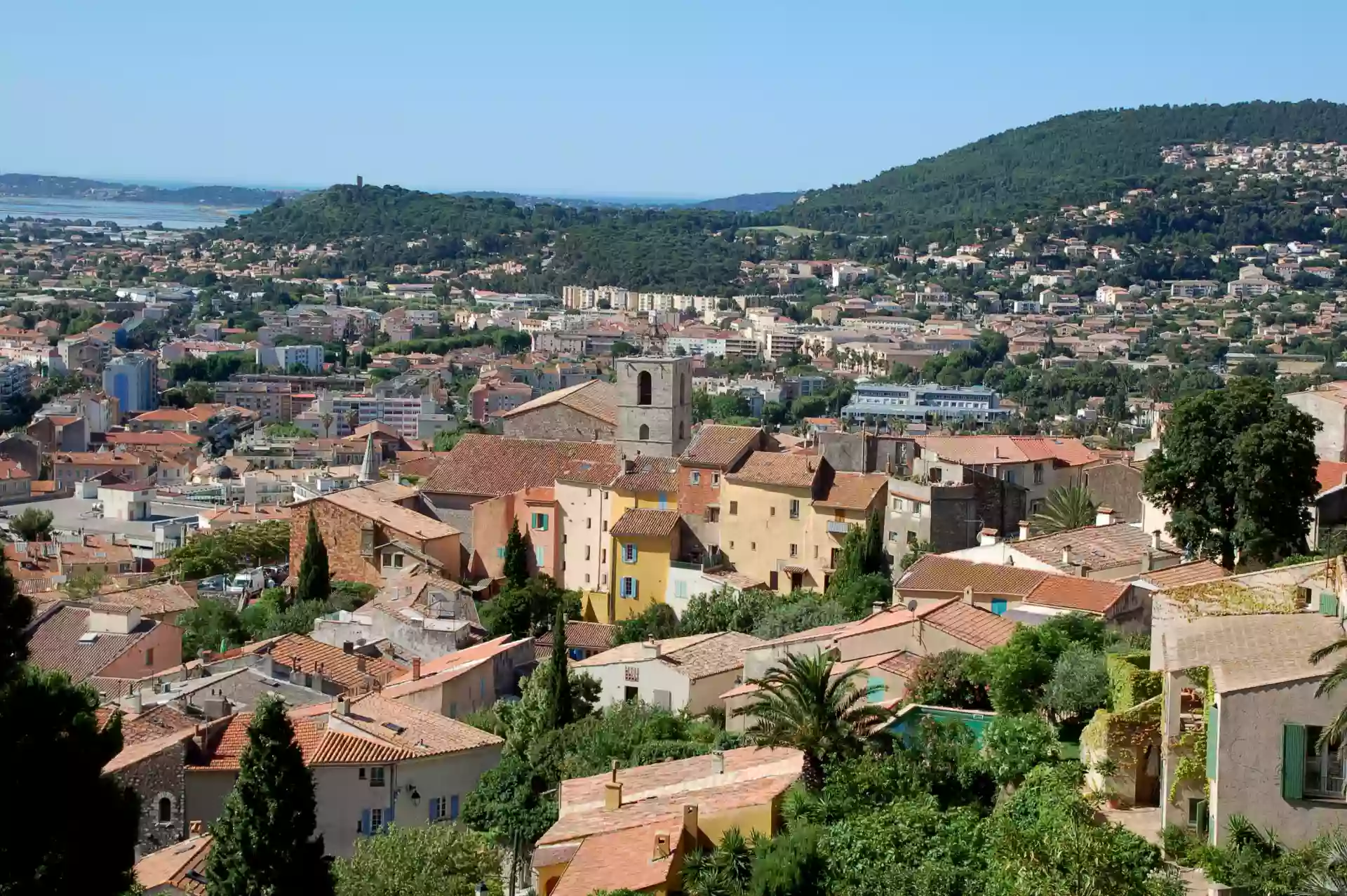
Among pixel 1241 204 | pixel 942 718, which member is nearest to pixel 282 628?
pixel 942 718

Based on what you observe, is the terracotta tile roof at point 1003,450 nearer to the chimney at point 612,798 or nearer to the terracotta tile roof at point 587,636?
the terracotta tile roof at point 587,636

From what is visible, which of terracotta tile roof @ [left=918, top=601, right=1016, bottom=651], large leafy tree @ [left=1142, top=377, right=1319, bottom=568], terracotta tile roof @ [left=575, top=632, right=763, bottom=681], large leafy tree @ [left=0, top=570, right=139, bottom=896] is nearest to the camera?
large leafy tree @ [left=0, top=570, right=139, bottom=896]

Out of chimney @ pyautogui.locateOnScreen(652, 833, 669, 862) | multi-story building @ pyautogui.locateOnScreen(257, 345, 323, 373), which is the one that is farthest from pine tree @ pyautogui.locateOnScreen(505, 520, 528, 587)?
multi-story building @ pyautogui.locateOnScreen(257, 345, 323, 373)

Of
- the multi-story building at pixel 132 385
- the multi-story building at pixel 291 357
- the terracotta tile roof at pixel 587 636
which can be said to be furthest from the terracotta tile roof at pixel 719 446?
the multi-story building at pixel 291 357

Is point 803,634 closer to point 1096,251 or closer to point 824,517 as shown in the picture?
point 824,517

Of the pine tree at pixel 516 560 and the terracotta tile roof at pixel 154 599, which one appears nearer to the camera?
the terracotta tile roof at pixel 154 599

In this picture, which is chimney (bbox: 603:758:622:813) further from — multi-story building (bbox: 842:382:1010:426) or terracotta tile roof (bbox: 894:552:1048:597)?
multi-story building (bbox: 842:382:1010:426)
